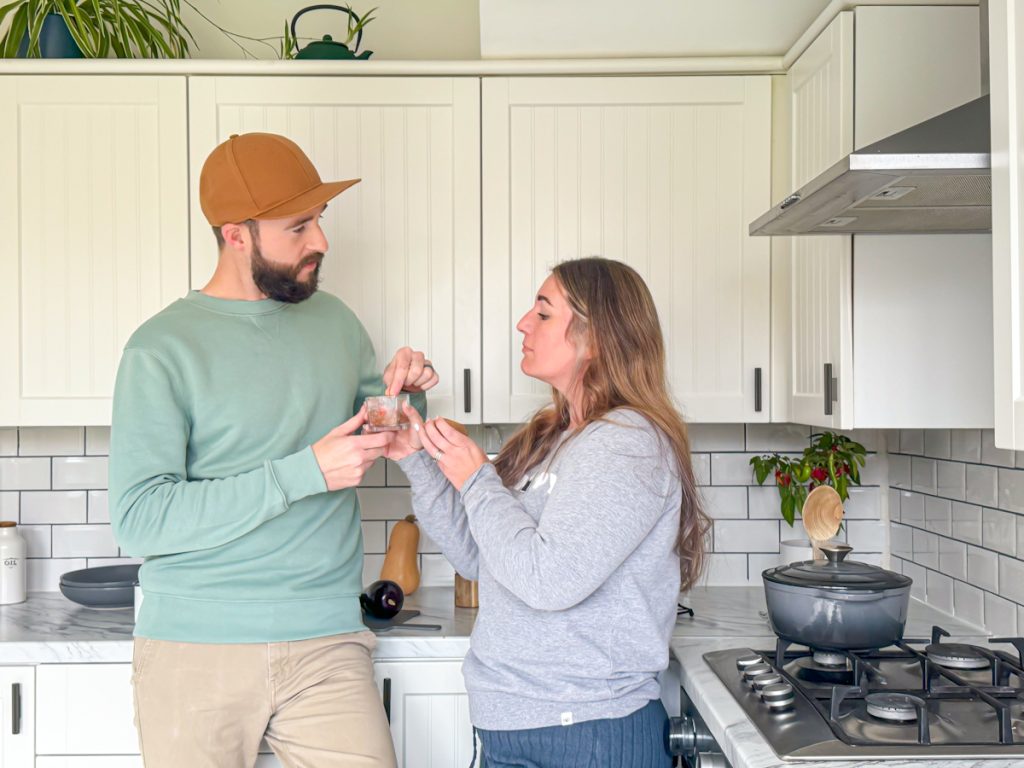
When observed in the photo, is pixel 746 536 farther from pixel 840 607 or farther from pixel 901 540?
pixel 840 607

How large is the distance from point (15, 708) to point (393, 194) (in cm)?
151

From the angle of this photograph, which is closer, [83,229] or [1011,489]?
[1011,489]

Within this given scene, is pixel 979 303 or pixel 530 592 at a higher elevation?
pixel 979 303

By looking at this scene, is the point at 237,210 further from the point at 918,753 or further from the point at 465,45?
the point at 918,753

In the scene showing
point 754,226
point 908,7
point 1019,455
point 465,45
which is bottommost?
point 1019,455

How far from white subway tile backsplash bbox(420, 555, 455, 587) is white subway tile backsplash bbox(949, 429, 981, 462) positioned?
4.59 ft

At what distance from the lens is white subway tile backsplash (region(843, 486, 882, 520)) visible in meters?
3.01

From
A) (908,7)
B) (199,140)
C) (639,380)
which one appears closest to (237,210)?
(199,140)

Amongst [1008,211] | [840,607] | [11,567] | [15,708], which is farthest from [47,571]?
[1008,211]

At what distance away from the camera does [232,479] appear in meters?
1.96

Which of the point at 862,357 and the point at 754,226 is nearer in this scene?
the point at 754,226

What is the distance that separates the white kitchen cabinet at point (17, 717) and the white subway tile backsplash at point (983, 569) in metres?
2.18

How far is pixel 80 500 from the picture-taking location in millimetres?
3021

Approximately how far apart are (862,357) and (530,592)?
1011 mm
